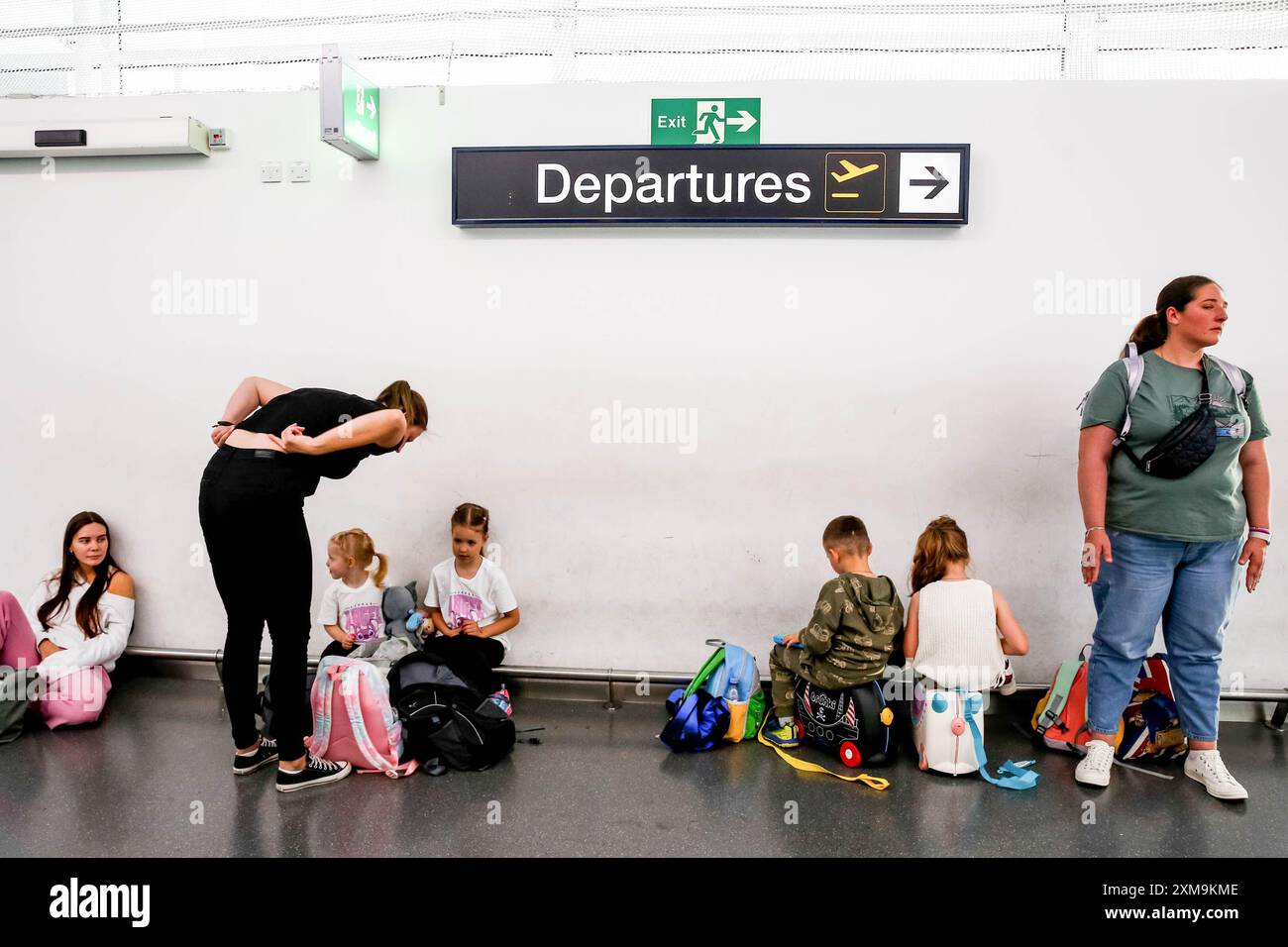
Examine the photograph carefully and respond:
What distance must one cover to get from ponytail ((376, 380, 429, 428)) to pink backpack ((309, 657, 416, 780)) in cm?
94

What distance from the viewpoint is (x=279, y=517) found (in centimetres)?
275

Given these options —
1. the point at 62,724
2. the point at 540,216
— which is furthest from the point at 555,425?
the point at 62,724

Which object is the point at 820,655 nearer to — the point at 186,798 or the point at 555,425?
the point at 555,425

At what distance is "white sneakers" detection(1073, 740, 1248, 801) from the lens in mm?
2902

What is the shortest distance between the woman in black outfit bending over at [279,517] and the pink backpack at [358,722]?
88mm

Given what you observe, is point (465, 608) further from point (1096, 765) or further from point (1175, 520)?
point (1175, 520)

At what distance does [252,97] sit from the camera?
12.9 ft

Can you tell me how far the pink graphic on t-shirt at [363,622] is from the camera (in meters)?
3.74

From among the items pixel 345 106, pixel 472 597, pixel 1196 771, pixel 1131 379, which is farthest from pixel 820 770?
pixel 345 106

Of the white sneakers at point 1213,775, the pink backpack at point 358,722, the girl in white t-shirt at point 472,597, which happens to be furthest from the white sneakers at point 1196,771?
the pink backpack at point 358,722

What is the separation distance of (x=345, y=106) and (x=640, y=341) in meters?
1.58

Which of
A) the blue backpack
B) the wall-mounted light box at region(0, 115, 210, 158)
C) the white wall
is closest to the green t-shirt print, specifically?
the white wall

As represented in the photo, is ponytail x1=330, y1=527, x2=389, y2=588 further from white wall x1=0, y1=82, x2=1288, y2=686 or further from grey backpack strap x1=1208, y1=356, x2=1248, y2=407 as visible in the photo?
grey backpack strap x1=1208, y1=356, x2=1248, y2=407

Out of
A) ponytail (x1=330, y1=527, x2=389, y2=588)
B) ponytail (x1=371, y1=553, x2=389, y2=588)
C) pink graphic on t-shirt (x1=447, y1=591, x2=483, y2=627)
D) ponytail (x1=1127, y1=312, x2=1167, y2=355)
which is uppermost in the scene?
ponytail (x1=1127, y1=312, x2=1167, y2=355)
